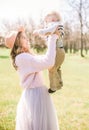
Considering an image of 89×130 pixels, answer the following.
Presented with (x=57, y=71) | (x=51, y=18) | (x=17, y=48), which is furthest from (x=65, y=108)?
(x=51, y=18)

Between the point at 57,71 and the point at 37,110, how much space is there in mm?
534

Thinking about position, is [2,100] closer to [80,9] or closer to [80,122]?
[80,122]

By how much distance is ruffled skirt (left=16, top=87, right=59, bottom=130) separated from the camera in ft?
15.5

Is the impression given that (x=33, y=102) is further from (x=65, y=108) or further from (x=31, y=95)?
(x=65, y=108)

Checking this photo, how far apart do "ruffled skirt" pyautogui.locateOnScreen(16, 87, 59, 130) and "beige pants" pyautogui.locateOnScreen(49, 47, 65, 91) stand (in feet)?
0.41

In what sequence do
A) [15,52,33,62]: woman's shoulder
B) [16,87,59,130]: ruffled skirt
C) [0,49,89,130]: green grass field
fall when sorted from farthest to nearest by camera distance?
1. [0,49,89,130]: green grass field
2. [16,87,59,130]: ruffled skirt
3. [15,52,33,62]: woman's shoulder

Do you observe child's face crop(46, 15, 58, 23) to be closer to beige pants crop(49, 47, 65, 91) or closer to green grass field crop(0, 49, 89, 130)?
beige pants crop(49, 47, 65, 91)

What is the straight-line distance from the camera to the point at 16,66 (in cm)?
473

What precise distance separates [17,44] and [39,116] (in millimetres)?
900

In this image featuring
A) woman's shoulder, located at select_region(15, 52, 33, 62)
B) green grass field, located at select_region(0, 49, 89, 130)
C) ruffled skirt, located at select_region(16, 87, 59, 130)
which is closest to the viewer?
woman's shoulder, located at select_region(15, 52, 33, 62)

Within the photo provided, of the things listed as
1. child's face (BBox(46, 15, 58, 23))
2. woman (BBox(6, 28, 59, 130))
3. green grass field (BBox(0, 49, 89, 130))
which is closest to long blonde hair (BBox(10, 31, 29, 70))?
woman (BBox(6, 28, 59, 130))

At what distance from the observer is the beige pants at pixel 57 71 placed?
462 centimetres

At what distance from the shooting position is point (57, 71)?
4.81 m

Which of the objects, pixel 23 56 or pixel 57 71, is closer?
pixel 23 56
